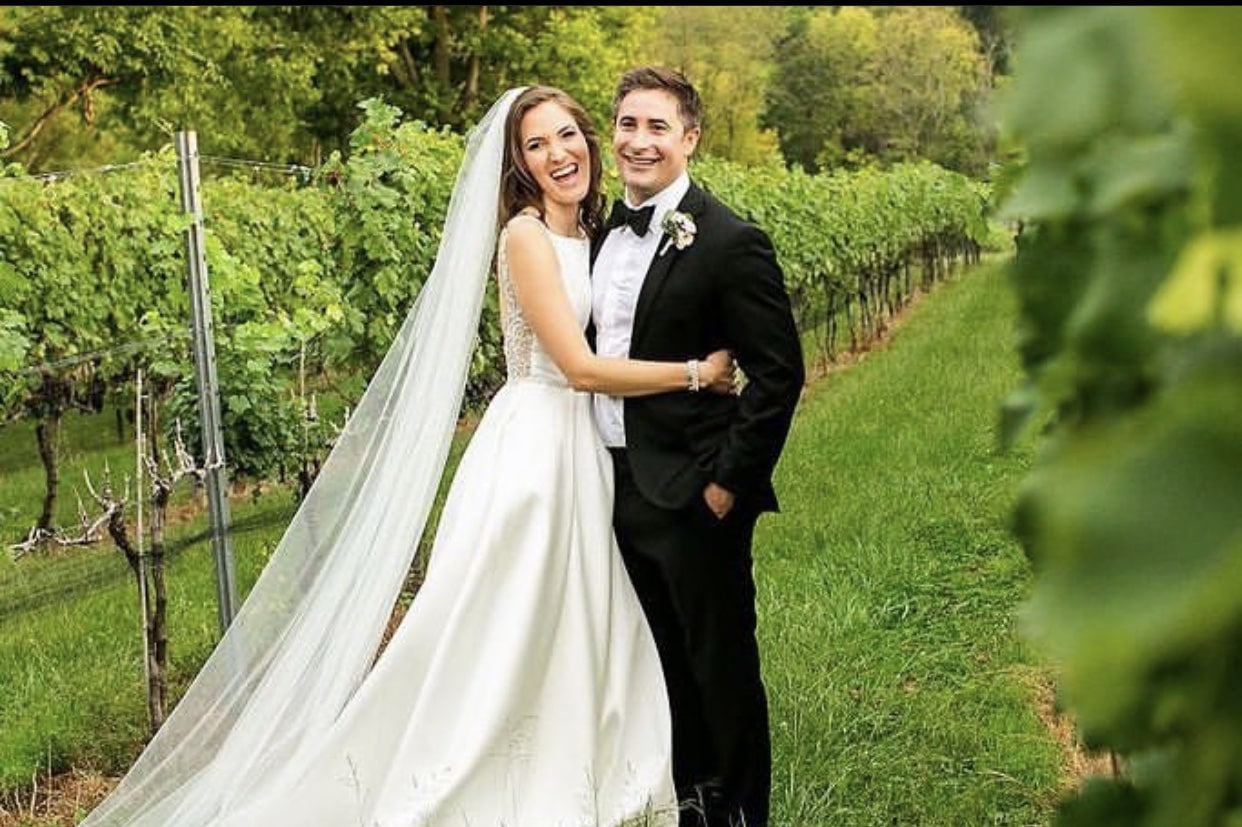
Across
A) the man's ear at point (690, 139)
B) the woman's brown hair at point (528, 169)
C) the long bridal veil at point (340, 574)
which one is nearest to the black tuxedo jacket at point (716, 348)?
the man's ear at point (690, 139)

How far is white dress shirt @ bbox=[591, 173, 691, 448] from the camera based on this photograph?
377 cm

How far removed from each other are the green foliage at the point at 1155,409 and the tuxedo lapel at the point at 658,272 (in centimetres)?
288

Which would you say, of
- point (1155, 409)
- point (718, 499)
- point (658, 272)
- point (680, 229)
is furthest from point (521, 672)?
point (1155, 409)

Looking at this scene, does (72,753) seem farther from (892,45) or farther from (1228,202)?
(892,45)

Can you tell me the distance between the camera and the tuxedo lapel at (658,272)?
371 centimetres

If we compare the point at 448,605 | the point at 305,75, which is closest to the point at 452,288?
the point at 448,605

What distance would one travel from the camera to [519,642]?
3951 mm

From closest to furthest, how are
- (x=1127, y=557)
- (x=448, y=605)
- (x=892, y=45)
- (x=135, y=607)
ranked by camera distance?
(x=1127, y=557) < (x=448, y=605) < (x=135, y=607) < (x=892, y=45)

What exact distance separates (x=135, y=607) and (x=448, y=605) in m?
3.54

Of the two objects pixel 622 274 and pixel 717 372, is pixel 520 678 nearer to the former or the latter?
pixel 717 372

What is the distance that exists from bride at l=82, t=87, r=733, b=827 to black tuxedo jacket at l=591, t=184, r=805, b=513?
70 mm

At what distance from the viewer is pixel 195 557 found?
27.9ft

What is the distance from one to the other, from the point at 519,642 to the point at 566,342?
739mm

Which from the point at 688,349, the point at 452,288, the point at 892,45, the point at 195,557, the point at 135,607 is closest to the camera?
the point at 688,349
